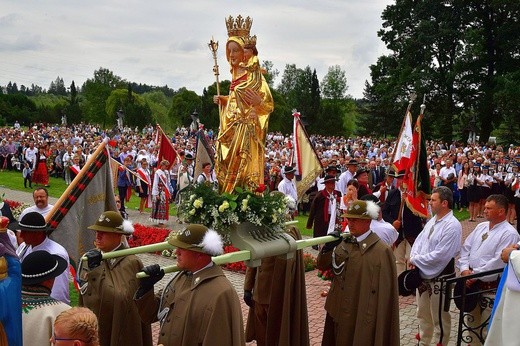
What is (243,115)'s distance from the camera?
11047 millimetres

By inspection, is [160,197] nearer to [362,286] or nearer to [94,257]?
[362,286]

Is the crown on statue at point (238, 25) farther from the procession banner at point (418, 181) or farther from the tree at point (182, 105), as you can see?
the tree at point (182, 105)

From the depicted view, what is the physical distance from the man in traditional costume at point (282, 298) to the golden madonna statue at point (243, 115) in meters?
3.85

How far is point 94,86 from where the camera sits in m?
89.6

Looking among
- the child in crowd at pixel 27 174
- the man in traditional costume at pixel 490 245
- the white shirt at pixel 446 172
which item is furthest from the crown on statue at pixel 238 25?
the child in crowd at pixel 27 174

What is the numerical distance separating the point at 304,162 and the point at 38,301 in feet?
39.6

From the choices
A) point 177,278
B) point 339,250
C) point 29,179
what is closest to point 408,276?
point 339,250

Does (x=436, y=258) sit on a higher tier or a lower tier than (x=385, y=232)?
lower

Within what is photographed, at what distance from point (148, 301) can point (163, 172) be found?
13.7 meters

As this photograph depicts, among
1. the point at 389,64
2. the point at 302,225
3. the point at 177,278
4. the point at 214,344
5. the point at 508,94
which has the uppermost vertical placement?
the point at 389,64

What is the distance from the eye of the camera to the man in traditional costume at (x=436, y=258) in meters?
7.04

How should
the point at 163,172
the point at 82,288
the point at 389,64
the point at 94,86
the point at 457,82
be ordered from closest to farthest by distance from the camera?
the point at 82,288 < the point at 163,172 < the point at 457,82 < the point at 389,64 < the point at 94,86

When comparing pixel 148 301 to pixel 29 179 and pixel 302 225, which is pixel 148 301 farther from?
pixel 29 179

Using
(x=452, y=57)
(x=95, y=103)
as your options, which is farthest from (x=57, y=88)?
(x=452, y=57)
